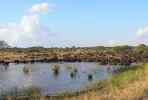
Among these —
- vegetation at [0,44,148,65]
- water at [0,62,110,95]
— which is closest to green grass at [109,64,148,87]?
water at [0,62,110,95]

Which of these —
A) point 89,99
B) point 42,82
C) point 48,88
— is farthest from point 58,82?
point 89,99

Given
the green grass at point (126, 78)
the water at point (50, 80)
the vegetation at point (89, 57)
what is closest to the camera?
the green grass at point (126, 78)

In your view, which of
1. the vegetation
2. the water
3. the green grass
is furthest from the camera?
the vegetation

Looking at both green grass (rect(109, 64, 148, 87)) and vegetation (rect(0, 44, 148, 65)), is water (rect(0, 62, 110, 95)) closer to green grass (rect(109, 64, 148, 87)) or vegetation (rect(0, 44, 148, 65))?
green grass (rect(109, 64, 148, 87))

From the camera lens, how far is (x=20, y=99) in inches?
773

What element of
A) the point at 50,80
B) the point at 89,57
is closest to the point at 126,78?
the point at 50,80

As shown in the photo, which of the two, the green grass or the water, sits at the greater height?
the green grass

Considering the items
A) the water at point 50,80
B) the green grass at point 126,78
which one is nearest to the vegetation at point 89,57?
the water at point 50,80

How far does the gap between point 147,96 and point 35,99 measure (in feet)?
20.0

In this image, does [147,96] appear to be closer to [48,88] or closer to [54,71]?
[48,88]

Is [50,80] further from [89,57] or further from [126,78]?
[89,57]

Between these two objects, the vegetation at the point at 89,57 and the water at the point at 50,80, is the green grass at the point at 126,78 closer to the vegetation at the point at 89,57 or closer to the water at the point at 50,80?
the water at the point at 50,80

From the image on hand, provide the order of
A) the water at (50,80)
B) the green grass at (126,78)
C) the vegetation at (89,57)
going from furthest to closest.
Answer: the vegetation at (89,57), the water at (50,80), the green grass at (126,78)

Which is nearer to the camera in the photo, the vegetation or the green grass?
the green grass
